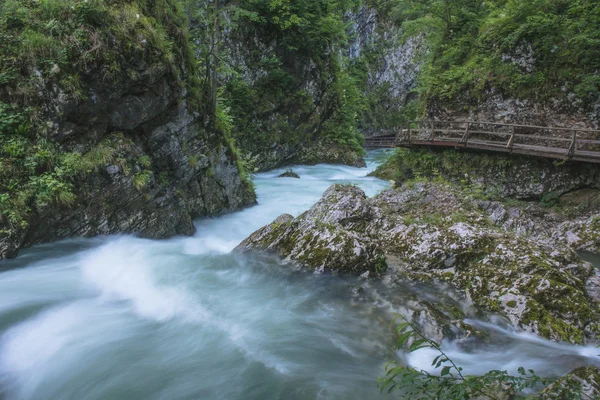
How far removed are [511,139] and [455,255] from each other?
25.2 ft

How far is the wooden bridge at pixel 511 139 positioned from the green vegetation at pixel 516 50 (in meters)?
1.22

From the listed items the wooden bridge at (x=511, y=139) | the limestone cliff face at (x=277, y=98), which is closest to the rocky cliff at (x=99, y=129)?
the limestone cliff face at (x=277, y=98)

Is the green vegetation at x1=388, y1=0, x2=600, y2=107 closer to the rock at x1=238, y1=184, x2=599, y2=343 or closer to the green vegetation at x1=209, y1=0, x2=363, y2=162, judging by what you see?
the green vegetation at x1=209, y1=0, x2=363, y2=162

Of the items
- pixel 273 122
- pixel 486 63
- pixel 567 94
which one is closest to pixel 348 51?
pixel 273 122

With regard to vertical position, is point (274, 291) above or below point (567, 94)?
below

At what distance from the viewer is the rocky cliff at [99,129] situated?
6.09 metres

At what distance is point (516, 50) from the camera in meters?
12.6

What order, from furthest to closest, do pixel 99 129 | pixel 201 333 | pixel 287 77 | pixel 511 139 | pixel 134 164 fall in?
1. pixel 287 77
2. pixel 511 139
3. pixel 134 164
4. pixel 99 129
5. pixel 201 333

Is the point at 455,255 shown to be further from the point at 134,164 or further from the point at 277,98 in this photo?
the point at 277,98

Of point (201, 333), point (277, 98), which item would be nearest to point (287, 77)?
point (277, 98)

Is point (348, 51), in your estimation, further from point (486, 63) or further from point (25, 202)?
point (25, 202)

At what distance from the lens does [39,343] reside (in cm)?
434

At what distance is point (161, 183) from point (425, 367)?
724cm

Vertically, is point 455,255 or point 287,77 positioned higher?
point 287,77
